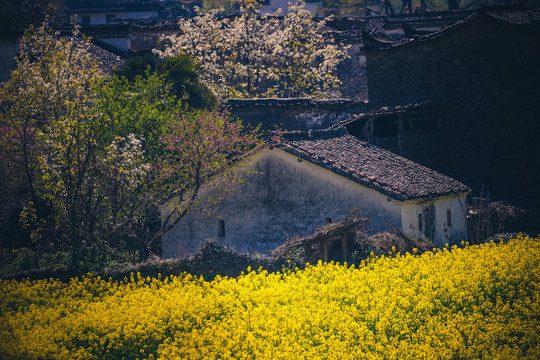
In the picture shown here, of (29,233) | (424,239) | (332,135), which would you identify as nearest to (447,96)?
(332,135)

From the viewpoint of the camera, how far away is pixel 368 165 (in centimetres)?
2739

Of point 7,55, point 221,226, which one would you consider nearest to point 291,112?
point 221,226

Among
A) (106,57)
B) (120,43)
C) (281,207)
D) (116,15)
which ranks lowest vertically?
(281,207)

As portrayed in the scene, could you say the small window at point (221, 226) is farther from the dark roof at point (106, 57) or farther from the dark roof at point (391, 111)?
the dark roof at point (106, 57)

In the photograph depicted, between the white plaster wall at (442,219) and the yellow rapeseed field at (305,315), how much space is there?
18.5ft

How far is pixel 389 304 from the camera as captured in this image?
15641 mm

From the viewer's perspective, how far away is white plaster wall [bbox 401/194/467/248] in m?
25.4

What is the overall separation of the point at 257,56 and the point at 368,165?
1836cm

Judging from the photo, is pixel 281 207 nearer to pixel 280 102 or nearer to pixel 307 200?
pixel 307 200

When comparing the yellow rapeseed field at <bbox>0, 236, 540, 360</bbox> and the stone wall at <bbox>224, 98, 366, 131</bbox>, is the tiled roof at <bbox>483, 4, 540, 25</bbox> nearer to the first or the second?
the stone wall at <bbox>224, 98, 366, 131</bbox>

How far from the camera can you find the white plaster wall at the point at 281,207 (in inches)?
997

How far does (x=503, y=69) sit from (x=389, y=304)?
69.8 feet

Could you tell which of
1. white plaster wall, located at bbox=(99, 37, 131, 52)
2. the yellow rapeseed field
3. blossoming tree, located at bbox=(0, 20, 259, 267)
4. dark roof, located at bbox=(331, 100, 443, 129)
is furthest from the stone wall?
white plaster wall, located at bbox=(99, 37, 131, 52)

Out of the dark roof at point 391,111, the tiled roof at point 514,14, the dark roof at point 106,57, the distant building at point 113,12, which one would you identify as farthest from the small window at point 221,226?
the distant building at point 113,12
